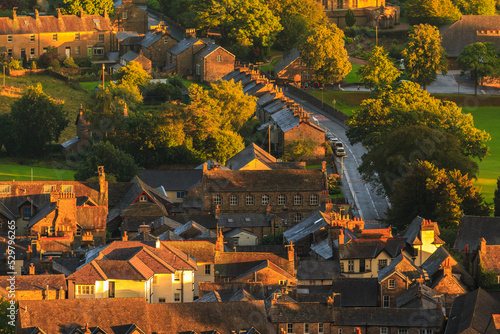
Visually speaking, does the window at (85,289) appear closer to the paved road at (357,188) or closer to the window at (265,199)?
the window at (265,199)

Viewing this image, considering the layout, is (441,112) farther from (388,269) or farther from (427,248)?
(388,269)

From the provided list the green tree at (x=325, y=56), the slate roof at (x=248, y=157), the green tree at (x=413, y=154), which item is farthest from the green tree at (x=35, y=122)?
the green tree at (x=413, y=154)

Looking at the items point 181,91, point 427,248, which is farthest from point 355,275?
point 181,91

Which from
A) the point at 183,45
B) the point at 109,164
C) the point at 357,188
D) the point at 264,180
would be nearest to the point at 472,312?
the point at 264,180

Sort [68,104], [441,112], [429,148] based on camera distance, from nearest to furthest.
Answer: [429,148] < [441,112] < [68,104]

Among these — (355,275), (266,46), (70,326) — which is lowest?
(266,46)

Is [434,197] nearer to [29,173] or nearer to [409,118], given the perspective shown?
[409,118]

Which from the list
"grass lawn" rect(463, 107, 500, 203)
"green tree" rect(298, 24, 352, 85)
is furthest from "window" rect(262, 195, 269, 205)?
"green tree" rect(298, 24, 352, 85)
